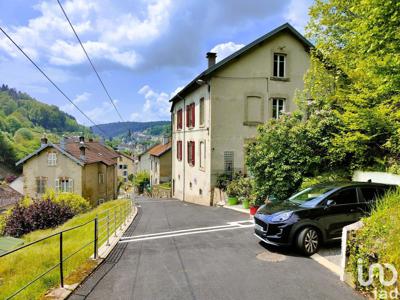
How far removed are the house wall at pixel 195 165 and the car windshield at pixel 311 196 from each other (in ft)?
36.3

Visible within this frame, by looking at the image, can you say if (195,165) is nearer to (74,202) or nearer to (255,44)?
(255,44)

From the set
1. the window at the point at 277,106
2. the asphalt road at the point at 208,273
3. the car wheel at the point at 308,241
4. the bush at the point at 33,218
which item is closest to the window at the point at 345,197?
the car wheel at the point at 308,241

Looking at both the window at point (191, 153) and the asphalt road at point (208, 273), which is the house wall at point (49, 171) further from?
the asphalt road at point (208, 273)

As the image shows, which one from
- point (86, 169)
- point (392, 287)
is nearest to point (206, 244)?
point (392, 287)

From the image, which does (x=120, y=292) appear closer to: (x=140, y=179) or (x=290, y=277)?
(x=290, y=277)

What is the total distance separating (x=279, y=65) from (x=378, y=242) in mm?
16880

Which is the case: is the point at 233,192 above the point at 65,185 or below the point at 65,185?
above

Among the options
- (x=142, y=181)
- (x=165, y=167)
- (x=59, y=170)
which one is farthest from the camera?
(x=142, y=181)

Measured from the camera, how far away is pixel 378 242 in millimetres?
4715

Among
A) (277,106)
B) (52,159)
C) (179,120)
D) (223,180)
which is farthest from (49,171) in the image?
(277,106)

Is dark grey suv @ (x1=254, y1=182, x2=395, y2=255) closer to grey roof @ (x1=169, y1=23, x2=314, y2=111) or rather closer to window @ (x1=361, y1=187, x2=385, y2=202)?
window @ (x1=361, y1=187, x2=385, y2=202)

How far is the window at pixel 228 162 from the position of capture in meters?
→ 19.3

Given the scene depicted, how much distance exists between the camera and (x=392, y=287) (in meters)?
4.23

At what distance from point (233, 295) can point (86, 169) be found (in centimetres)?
2870
